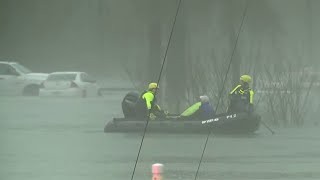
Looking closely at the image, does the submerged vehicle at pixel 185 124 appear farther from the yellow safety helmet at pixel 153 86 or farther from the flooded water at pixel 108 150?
the yellow safety helmet at pixel 153 86

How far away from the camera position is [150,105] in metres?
12.2

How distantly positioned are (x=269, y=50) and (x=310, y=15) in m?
0.76

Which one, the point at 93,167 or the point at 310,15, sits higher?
the point at 310,15

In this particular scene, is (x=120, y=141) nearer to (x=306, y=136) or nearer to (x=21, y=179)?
(x=21, y=179)

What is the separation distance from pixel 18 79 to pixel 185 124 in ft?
8.68

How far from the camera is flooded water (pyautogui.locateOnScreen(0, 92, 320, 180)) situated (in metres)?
11.2

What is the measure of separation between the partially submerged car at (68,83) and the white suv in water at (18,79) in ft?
0.34

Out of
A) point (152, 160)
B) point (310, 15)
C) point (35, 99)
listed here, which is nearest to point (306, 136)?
point (310, 15)

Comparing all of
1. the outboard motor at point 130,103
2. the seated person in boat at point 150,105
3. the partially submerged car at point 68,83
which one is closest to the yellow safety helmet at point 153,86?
the seated person in boat at point 150,105

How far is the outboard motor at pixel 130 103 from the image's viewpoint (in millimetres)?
12384

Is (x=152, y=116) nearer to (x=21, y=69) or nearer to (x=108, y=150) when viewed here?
(x=108, y=150)

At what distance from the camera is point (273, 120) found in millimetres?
13219

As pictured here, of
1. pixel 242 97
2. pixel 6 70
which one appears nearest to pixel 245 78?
pixel 242 97

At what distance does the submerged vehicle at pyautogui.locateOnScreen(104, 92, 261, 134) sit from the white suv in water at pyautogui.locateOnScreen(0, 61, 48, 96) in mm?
1164
